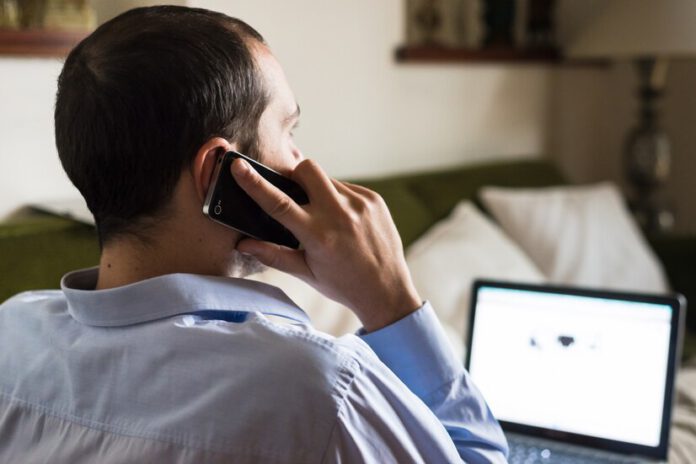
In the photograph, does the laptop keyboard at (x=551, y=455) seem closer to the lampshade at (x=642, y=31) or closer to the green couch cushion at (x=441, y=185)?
the green couch cushion at (x=441, y=185)

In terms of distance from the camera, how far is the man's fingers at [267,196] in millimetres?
847

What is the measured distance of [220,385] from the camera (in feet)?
2.40

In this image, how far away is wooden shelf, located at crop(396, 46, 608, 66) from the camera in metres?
2.62

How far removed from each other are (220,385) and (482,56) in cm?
235

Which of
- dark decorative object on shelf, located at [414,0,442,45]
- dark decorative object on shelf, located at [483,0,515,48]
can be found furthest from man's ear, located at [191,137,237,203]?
dark decorative object on shelf, located at [483,0,515,48]

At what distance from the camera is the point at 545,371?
4.40ft

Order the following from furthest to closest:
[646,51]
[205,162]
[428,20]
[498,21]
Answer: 1. [498,21]
2. [646,51]
3. [428,20]
4. [205,162]

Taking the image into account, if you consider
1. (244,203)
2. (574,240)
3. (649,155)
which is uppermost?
(244,203)

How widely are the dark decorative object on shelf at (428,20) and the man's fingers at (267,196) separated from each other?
1958mm

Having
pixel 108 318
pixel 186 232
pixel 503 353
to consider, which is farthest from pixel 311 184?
pixel 503 353

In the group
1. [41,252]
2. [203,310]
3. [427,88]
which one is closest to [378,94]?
[427,88]

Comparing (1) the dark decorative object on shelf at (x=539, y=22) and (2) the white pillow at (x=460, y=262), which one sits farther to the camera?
(1) the dark decorative object on shelf at (x=539, y=22)

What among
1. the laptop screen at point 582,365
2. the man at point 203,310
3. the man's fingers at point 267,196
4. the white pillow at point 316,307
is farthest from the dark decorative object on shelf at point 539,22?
the man's fingers at point 267,196

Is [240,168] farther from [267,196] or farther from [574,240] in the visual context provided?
[574,240]
